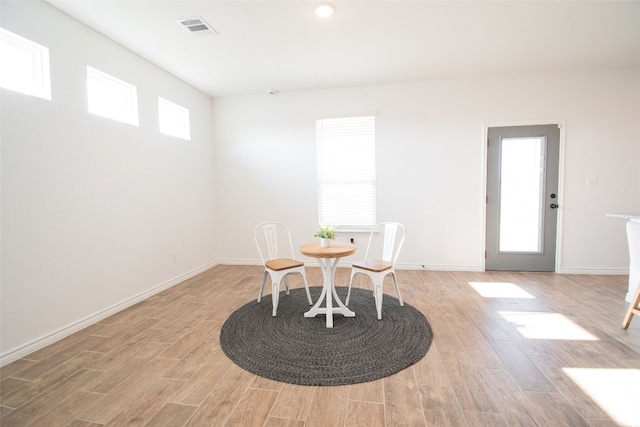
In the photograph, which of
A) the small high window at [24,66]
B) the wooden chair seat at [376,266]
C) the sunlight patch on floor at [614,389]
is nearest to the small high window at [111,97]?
the small high window at [24,66]

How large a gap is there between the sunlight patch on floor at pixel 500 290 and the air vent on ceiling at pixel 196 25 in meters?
4.24

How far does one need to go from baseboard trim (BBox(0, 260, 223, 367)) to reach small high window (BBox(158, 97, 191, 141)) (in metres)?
2.10

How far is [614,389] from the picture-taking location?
5.69ft

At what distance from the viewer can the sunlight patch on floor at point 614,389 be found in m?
1.55

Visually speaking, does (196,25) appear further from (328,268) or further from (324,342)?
(324,342)

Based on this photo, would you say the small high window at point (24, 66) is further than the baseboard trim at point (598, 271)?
No

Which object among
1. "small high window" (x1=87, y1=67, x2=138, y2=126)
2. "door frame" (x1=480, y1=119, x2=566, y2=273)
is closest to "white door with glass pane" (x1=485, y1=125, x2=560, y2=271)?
"door frame" (x1=480, y1=119, x2=566, y2=273)

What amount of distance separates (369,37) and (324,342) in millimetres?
3098

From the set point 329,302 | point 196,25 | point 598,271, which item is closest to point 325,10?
point 196,25

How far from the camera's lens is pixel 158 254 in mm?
3650

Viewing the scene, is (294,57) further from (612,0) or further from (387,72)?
(612,0)

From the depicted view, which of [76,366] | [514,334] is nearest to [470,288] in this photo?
[514,334]

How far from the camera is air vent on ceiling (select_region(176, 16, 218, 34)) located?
266cm

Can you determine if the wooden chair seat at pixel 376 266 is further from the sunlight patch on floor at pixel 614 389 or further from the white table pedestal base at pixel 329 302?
the sunlight patch on floor at pixel 614 389
